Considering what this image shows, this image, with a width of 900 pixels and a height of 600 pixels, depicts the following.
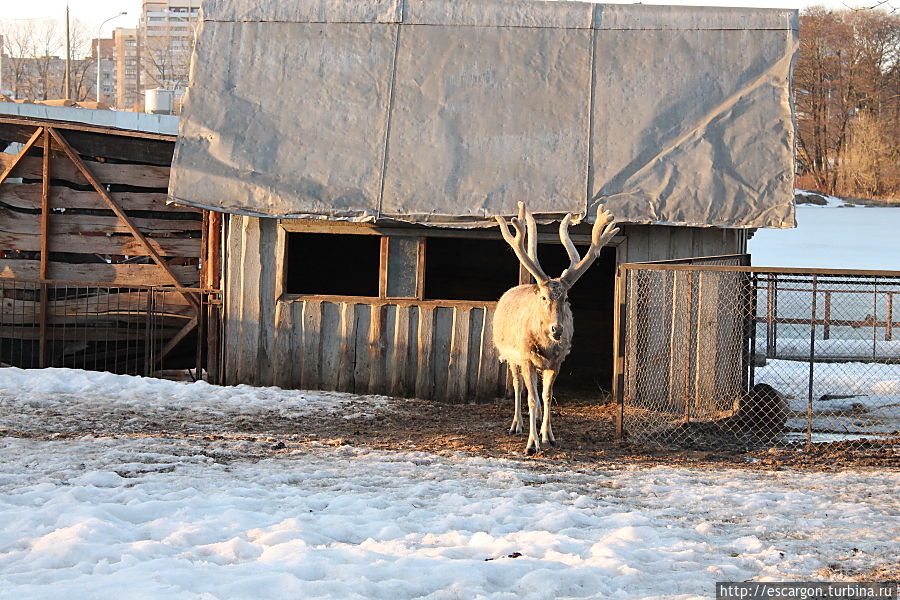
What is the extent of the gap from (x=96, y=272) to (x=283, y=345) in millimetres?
3116

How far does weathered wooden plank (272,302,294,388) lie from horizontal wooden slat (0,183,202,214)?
7.25ft

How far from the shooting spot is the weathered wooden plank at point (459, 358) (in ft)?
42.6

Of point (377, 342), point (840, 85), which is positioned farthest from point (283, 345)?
point (840, 85)

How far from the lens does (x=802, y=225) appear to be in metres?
45.2

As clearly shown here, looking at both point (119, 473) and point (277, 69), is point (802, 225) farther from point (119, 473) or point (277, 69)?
point (119, 473)

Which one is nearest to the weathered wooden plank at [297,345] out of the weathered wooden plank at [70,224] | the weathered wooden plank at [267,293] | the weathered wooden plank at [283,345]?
the weathered wooden plank at [283,345]

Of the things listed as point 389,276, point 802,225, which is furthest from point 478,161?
point 802,225

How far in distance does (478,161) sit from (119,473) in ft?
20.8

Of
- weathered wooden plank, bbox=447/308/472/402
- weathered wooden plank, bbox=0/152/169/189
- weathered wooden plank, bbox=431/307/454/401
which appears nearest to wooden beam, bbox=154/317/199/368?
weathered wooden plank, bbox=0/152/169/189

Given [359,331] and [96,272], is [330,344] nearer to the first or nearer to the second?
[359,331]

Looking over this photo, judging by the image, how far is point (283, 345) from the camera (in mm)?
13266

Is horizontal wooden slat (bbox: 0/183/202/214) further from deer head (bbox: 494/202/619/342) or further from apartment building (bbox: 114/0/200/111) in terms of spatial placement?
apartment building (bbox: 114/0/200/111)

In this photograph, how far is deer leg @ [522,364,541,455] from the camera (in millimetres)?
9656

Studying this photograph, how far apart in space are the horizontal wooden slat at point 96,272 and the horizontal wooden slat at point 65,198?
0.78 m
